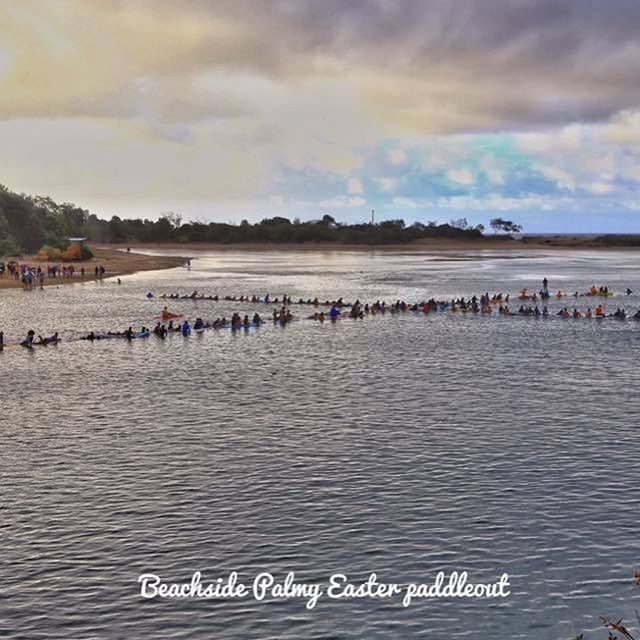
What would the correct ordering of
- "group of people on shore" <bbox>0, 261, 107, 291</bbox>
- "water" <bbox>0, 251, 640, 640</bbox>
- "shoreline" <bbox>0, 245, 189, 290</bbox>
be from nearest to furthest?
"water" <bbox>0, 251, 640, 640</bbox>
"group of people on shore" <bbox>0, 261, 107, 291</bbox>
"shoreline" <bbox>0, 245, 189, 290</bbox>

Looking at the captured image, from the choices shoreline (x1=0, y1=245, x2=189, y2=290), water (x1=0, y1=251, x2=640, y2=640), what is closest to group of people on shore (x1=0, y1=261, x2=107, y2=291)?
shoreline (x1=0, y1=245, x2=189, y2=290)

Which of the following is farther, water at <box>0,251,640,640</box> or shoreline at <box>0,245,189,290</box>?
shoreline at <box>0,245,189,290</box>

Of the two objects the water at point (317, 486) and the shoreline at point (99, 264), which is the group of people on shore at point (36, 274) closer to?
the shoreline at point (99, 264)

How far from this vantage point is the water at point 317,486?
54.3 feet

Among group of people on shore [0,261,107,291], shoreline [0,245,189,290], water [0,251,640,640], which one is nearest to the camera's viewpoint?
water [0,251,640,640]

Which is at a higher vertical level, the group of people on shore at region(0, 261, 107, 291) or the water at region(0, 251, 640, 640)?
the group of people on shore at region(0, 261, 107, 291)

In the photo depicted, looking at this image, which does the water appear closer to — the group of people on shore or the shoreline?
the group of people on shore

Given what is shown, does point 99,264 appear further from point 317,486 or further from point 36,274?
point 317,486

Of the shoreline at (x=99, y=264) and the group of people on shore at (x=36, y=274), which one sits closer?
the group of people on shore at (x=36, y=274)

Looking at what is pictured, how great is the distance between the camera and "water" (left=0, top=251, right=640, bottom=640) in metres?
16.5

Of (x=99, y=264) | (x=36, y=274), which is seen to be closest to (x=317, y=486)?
(x=36, y=274)

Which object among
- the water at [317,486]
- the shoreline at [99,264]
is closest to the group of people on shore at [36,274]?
the shoreline at [99,264]

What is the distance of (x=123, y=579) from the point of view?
17656 millimetres

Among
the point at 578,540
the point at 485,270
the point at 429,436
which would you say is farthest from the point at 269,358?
the point at 485,270
